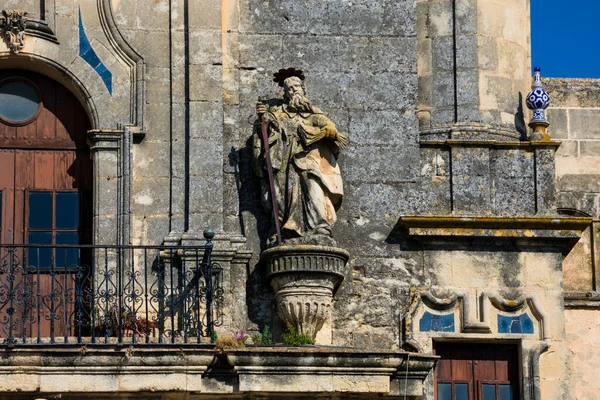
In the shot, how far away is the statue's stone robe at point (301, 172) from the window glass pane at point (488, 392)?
216cm

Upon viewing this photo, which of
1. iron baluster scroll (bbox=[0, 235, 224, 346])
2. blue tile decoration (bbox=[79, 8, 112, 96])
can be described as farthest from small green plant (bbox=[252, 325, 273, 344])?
blue tile decoration (bbox=[79, 8, 112, 96])

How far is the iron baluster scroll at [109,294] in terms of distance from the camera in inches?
720

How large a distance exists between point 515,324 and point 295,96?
10.2 feet

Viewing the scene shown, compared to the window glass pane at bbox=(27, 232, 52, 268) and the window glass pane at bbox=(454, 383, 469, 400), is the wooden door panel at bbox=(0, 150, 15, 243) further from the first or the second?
the window glass pane at bbox=(454, 383, 469, 400)

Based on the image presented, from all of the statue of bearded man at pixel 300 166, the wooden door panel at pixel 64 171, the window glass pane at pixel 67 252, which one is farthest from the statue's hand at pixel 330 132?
the window glass pane at pixel 67 252

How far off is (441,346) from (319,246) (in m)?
1.60

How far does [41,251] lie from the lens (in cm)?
1955

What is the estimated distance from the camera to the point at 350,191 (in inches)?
773

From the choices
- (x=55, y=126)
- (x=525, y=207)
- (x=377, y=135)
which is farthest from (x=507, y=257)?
(x=55, y=126)

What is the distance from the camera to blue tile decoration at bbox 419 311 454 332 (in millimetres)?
19266

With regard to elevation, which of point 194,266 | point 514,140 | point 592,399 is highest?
point 514,140

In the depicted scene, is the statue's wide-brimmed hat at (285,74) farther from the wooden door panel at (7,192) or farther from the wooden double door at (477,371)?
the wooden double door at (477,371)

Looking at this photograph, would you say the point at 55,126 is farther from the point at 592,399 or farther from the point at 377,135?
the point at 592,399

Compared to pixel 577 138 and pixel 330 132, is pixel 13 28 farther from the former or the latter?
pixel 577 138
